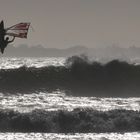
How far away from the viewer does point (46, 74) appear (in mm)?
49438

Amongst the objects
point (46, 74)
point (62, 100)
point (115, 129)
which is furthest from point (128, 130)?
point (46, 74)

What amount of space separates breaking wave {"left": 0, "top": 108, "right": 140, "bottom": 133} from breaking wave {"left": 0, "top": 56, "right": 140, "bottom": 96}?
14402mm

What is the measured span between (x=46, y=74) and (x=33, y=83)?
446 centimetres

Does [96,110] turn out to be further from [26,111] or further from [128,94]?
[128,94]

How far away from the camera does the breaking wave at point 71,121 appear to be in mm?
24141

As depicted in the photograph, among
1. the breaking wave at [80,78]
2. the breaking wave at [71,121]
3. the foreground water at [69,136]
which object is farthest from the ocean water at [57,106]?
the breaking wave at [80,78]

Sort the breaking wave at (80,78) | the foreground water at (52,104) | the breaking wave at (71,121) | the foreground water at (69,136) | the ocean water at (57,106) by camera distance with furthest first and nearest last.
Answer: the breaking wave at (80,78) < the foreground water at (52,104) < the breaking wave at (71,121) < the ocean water at (57,106) < the foreground water at (69,136)

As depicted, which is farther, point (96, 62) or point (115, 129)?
point (96, 62)

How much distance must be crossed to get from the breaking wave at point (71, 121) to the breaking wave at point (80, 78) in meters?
14.4

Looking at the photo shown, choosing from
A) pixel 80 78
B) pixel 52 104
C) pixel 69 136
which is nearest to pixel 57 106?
pixel 52 104

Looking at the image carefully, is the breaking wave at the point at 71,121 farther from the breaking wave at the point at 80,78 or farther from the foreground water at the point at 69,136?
the breaking wave at the point at 80,78

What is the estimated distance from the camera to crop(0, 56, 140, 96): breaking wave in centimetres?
4350

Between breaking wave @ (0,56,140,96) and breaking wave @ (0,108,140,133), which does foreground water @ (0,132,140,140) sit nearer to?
breaking wave @ (0,108,140,133)

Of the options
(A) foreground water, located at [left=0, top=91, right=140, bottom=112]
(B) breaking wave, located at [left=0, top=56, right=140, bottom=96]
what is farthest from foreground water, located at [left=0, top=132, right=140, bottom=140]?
(B) breaking wave, located at [left=0, top=56, right=140, bottom=96]
